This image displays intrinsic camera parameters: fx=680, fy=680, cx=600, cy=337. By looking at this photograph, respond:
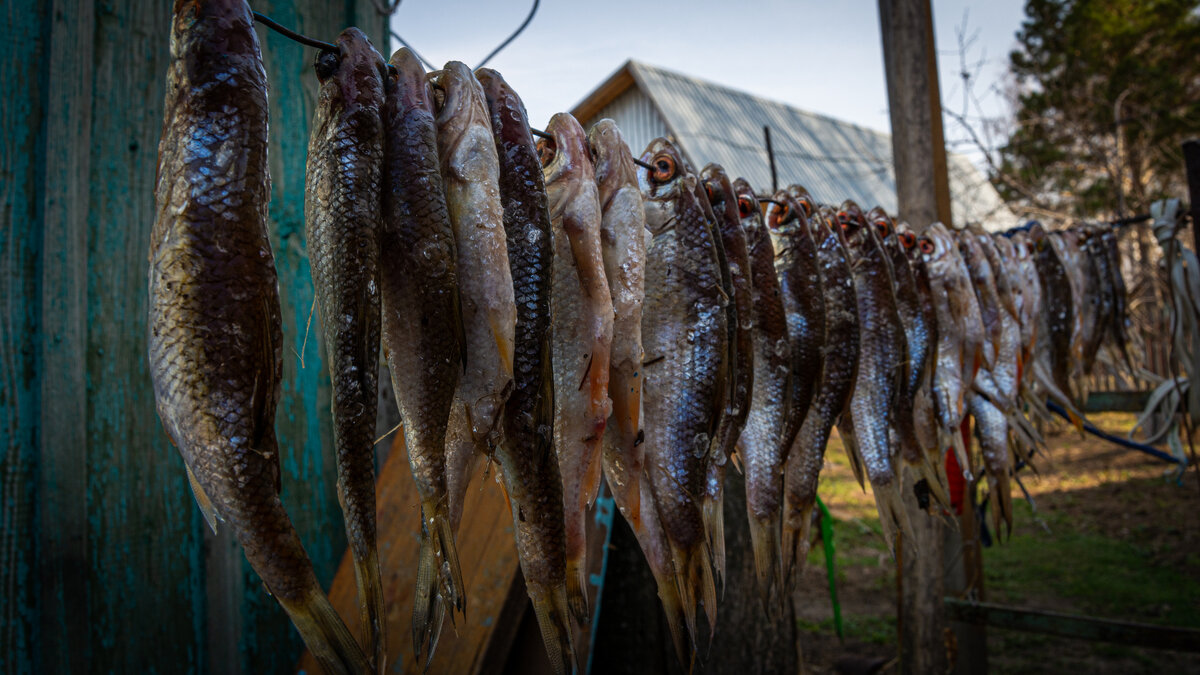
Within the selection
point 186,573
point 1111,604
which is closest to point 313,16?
point 186,573

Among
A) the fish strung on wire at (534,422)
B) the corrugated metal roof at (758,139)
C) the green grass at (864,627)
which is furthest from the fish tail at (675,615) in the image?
the corrugated metal roof at (758,139)

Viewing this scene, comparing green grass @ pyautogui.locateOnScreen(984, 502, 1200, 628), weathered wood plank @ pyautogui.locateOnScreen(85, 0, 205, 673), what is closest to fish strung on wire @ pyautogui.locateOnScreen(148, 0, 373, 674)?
weathered wood plank @ pyautogui.locateOnScreen(85, 0, 205, 673)

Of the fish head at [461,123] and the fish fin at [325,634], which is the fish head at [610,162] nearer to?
the fish head at [461,123]

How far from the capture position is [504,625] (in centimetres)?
261

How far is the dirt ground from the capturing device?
6.13 metres

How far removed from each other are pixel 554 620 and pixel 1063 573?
8857mm

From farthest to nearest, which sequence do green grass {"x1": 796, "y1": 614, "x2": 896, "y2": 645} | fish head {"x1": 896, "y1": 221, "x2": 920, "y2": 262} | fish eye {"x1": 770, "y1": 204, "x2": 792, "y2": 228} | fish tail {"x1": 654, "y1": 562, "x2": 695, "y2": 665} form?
green grass {"x1": 796, "y1": 614, "x2": 896, "y2": 645}
fish head {"x1": 896, "y1": 221, "x2": 920, "y2": 262}
fish eye {"x1": 770, "y1": 204, "x2": 792, "y2": 228}
fish tail {"x1": 654, "y1": 562, "x2": 695, "y2": 665}

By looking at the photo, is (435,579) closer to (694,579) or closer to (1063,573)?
(694,579)

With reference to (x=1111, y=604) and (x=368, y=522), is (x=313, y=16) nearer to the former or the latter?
(x=368, y=522)

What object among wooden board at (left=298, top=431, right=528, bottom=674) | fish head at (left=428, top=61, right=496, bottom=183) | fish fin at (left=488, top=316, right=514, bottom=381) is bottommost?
wooden board at (left=298, top=431, right=528, bottom=674)

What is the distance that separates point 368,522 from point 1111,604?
8557 mm

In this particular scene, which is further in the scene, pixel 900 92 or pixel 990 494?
pixel 900 92

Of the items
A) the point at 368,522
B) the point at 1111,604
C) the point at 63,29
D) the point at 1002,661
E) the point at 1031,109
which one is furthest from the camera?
the point at 1031,109

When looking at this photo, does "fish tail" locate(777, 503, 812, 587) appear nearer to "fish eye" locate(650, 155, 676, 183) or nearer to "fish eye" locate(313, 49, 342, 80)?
"fish eye" locate(650, 155, 676, 183)
